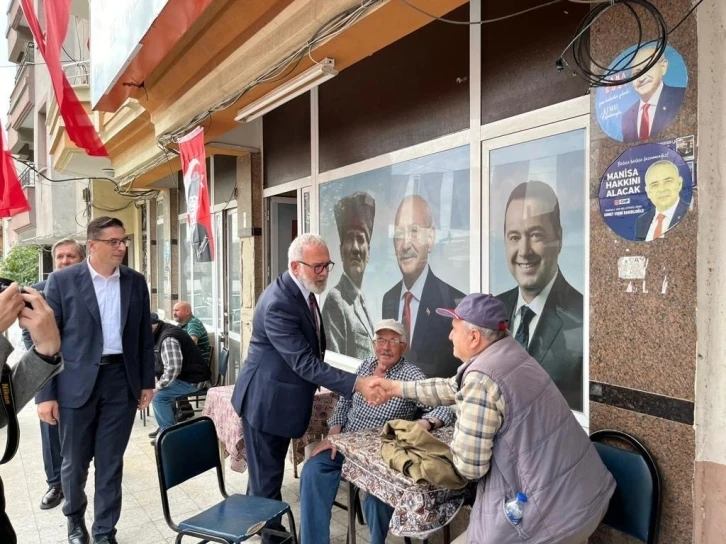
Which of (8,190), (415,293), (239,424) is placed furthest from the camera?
(8,190)

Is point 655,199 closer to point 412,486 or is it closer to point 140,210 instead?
point 412,486

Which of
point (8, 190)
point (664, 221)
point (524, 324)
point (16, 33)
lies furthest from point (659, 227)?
point (16, 33)

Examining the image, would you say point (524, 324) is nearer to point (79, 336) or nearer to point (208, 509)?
point (208, 509)

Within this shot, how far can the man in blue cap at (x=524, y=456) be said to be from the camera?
183 cm

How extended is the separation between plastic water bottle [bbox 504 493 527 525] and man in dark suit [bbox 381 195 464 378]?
160 centimetres

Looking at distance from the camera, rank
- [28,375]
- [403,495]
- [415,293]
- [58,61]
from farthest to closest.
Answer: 1. [58,61]
2. [415,293]
3. [403,495]
4. [28,375]

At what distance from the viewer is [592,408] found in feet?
7.77

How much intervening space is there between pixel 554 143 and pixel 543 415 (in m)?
1.59

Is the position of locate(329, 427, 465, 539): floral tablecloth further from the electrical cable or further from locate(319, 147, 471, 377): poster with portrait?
the electrical cable

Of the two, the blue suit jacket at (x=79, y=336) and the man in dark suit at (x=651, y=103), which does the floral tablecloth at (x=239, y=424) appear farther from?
the man in dark suit at (x=651, y=103)

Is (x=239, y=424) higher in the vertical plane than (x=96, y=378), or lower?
lower

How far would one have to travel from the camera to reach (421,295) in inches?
150

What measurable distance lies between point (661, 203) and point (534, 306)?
1.01 meters

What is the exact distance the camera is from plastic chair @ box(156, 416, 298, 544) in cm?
227
